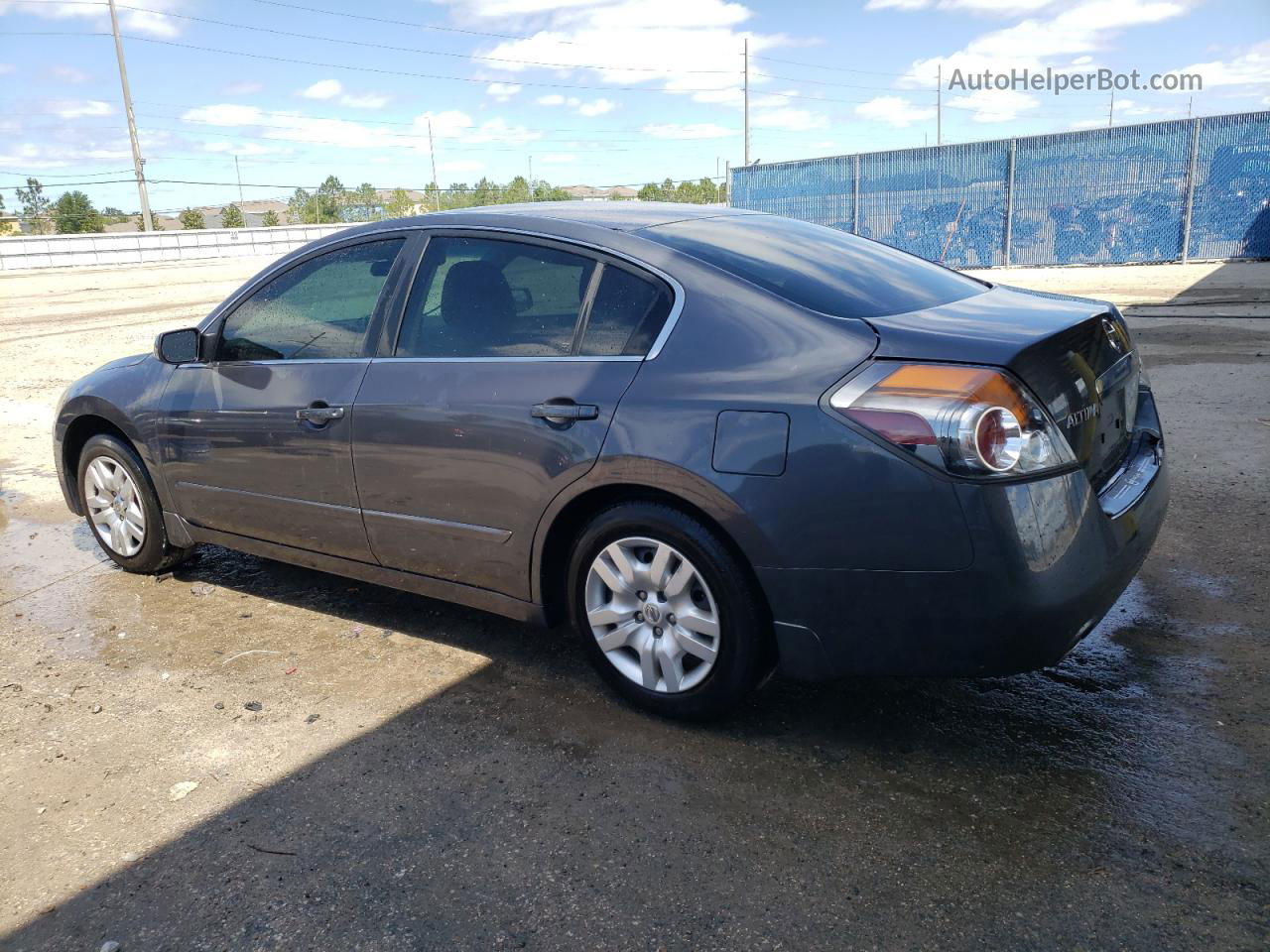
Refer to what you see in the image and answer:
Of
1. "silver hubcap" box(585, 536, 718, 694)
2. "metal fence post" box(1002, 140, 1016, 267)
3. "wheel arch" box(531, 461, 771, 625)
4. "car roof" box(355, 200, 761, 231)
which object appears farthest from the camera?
"metal fence post" box(1002, 140, 1016, 267)

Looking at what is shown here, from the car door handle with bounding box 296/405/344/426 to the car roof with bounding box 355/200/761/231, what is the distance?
0.76 m

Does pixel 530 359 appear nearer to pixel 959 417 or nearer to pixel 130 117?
pixel 959 417

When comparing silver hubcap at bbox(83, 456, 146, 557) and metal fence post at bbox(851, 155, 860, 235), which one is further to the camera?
metal fence post at bbox(851, 155, 860, 235)

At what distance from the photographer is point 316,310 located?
413cm

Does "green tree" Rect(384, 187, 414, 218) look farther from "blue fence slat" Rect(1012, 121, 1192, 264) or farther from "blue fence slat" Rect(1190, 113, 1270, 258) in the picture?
"blue fence slat" Rect(1190, 113, 1270, 258)

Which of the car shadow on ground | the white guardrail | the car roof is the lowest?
the car shadow on ground

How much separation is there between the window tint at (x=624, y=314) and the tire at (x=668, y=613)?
0.52 metres

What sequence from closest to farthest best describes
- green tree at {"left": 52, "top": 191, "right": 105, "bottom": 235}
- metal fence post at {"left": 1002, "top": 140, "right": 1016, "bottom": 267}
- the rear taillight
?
the rear taillight → metal fence post at {"left": 1002, "top": 140, "right": 1016, "bottom": 267} → green tree at {"left": 52, "top": 191, "right": 105, "bottom": 235}

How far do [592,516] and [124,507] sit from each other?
9.42ft

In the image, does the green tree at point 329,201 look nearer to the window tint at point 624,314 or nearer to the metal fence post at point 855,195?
the metal fence post at point 855,195

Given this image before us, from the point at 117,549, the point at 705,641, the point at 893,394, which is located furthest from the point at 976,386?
the point at 117,549

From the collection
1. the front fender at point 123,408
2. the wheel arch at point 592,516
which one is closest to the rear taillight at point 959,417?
the wheel arch at point 592,516

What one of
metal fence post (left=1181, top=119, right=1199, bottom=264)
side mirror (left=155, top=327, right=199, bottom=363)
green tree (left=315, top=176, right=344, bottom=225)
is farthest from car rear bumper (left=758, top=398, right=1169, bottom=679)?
green tree (left=315, top=176, right=344, bottom=225)

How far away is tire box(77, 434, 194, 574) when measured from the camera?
188 inches
